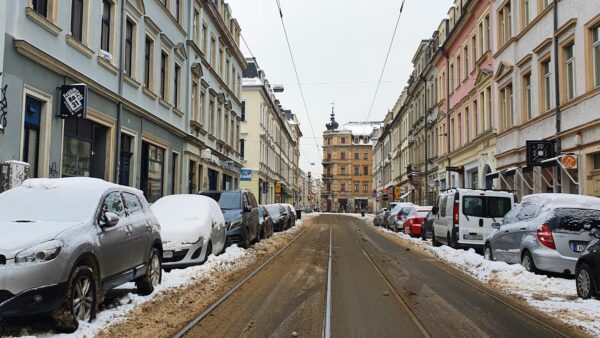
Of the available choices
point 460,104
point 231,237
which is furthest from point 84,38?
point 460,104

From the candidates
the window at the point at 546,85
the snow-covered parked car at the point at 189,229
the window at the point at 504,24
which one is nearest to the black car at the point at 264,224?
the snow-covered parked car at the point at 189,229

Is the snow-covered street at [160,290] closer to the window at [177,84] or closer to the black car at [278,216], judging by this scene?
the window at [177,84]

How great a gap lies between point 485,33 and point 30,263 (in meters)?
26.0

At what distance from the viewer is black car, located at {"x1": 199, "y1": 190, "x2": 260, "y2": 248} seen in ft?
53.9

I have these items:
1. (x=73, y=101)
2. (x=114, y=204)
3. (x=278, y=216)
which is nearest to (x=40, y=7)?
(x=73, y=101)

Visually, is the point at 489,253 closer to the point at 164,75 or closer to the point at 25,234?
the point at 25,234

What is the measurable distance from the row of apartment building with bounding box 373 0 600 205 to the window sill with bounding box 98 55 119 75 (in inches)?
550

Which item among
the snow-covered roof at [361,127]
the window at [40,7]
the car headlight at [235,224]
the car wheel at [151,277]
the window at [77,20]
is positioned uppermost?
the snow-covered roof at [361,127]

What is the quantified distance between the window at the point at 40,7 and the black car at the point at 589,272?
39.9 feet

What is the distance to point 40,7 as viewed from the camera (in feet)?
41.8

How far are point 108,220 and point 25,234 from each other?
1.19m

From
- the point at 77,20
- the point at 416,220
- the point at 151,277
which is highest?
the point at 77,20

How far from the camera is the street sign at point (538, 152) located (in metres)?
18.6

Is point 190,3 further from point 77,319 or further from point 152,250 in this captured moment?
point 77,319
